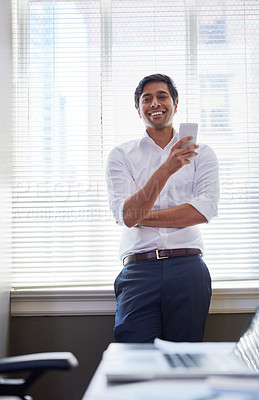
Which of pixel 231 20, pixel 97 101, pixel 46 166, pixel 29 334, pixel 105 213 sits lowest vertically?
pixel 29 334

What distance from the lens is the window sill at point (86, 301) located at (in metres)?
2.41

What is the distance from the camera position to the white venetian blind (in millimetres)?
2508

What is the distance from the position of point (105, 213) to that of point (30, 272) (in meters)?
0.52

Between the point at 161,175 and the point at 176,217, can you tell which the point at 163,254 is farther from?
the point at 161,175

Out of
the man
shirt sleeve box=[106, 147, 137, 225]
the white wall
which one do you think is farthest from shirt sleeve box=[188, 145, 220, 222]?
the white wall

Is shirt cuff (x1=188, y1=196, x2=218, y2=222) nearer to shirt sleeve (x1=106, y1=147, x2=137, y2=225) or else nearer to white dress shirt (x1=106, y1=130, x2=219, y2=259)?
white dress shirt (x1=106, y1=130, x2=219, y2=259)

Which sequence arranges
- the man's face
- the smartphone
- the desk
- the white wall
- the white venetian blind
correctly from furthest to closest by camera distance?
the white venetian blind, the white wall, the man's face, the smartphone, the desk

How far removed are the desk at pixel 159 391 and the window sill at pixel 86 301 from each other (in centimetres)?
161

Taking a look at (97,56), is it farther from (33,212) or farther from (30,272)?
(30,272)

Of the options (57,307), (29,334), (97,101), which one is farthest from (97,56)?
(29,334)

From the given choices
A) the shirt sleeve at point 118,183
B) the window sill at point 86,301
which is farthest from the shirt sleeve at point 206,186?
the window sill at point 86,301

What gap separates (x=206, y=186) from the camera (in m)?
2.09

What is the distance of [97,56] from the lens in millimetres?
2561

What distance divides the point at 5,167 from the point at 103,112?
61 cm
